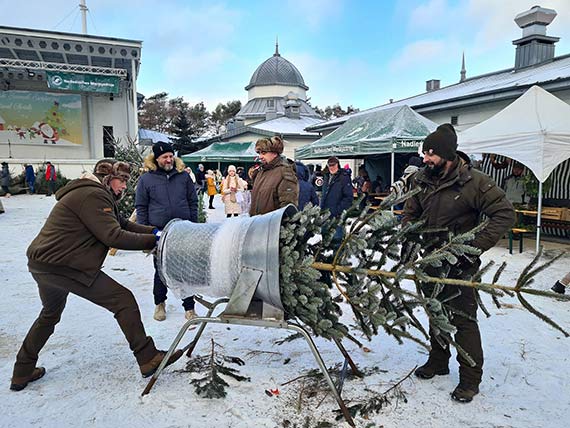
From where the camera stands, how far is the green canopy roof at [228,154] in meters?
27.9

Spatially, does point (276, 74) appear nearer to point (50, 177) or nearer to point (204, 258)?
point (50, 177)

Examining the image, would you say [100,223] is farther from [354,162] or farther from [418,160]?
[354,162]

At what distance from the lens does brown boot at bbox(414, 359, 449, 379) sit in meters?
3.10

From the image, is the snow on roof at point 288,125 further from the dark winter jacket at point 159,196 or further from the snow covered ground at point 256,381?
the snow covered ground at point 256,381

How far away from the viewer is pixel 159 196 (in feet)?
13.2

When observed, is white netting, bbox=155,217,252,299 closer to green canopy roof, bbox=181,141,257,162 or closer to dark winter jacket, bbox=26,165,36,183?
dark winter jacket, bbox=26,165,36,183

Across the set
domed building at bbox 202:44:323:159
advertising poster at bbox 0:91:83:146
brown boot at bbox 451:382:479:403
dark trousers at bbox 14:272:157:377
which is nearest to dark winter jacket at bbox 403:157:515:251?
brown boot at bbox 451:382:479:403

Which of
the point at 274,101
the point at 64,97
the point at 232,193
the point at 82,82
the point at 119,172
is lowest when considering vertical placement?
the point at 232,193

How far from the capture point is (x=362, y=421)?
2.60 m

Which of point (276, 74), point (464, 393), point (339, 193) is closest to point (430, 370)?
point (464, 393)

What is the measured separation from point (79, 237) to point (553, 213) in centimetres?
835

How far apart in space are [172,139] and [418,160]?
34.0m

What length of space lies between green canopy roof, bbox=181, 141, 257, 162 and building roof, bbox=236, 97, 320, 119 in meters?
10.3

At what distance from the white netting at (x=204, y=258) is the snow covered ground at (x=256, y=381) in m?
0.80
